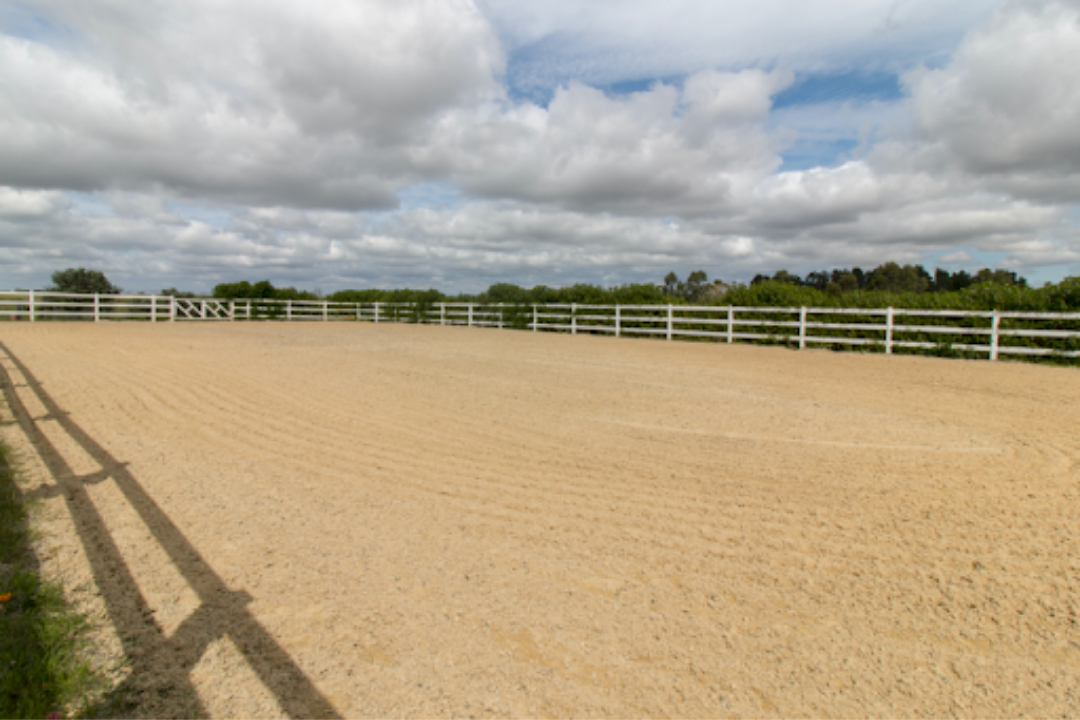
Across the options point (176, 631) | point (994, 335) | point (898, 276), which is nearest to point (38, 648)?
point (176, 631)

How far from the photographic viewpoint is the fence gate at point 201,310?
3303 cm

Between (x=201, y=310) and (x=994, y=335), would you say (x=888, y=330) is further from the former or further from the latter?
(x=201, y=310)

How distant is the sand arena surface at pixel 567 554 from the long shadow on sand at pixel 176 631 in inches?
0.5

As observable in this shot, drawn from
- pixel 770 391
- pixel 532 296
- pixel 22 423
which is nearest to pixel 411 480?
pixel 22 423

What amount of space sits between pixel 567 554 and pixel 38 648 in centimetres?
248

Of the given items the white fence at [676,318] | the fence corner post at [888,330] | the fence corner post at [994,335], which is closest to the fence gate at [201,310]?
the white fence at [676,318]

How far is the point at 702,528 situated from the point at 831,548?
754 millimetres

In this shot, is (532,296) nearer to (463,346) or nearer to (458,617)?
(463,346)

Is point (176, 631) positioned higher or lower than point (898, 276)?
lower

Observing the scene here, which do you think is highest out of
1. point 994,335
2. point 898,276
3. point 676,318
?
point 898,276

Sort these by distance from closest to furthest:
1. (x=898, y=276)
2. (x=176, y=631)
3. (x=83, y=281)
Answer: (x=176, y=631), (x=83, y=281), (x=898, y=276)

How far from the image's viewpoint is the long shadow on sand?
2.21 meters

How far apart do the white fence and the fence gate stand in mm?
58

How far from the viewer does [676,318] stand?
2067 cm
